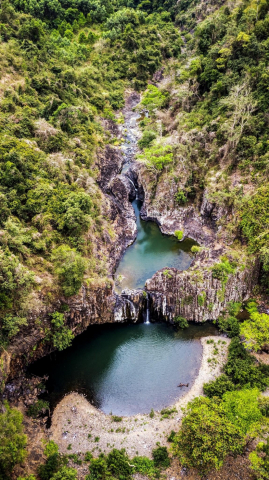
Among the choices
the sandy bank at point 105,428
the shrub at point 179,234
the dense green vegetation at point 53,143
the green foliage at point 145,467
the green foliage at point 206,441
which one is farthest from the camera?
the shrub at point 179,234

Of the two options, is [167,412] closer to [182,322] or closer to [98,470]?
[98,470]

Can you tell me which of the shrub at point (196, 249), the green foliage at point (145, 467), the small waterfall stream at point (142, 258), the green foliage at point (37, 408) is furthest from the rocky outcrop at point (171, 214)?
the green foliage at point (37, 408)

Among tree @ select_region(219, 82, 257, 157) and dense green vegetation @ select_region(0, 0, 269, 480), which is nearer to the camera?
dense green vegetation @ select_region(0, 0, 269, 480)

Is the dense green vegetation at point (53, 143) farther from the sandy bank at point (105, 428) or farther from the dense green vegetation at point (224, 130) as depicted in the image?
the dense green vegetation at point (224, 130)

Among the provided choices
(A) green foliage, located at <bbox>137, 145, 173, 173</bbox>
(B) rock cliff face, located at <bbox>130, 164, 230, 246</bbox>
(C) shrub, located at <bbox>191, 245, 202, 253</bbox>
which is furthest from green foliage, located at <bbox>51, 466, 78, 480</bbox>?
(A) green foliage, located at <bbox>137, 145, 173, 173</bbox>

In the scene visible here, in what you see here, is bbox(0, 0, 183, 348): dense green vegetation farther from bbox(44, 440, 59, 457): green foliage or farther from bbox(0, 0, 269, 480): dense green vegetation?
bbox(44, 440, 59, 457): green foliage

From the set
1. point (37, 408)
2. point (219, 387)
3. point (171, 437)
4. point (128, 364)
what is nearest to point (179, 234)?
point (128, 364)
